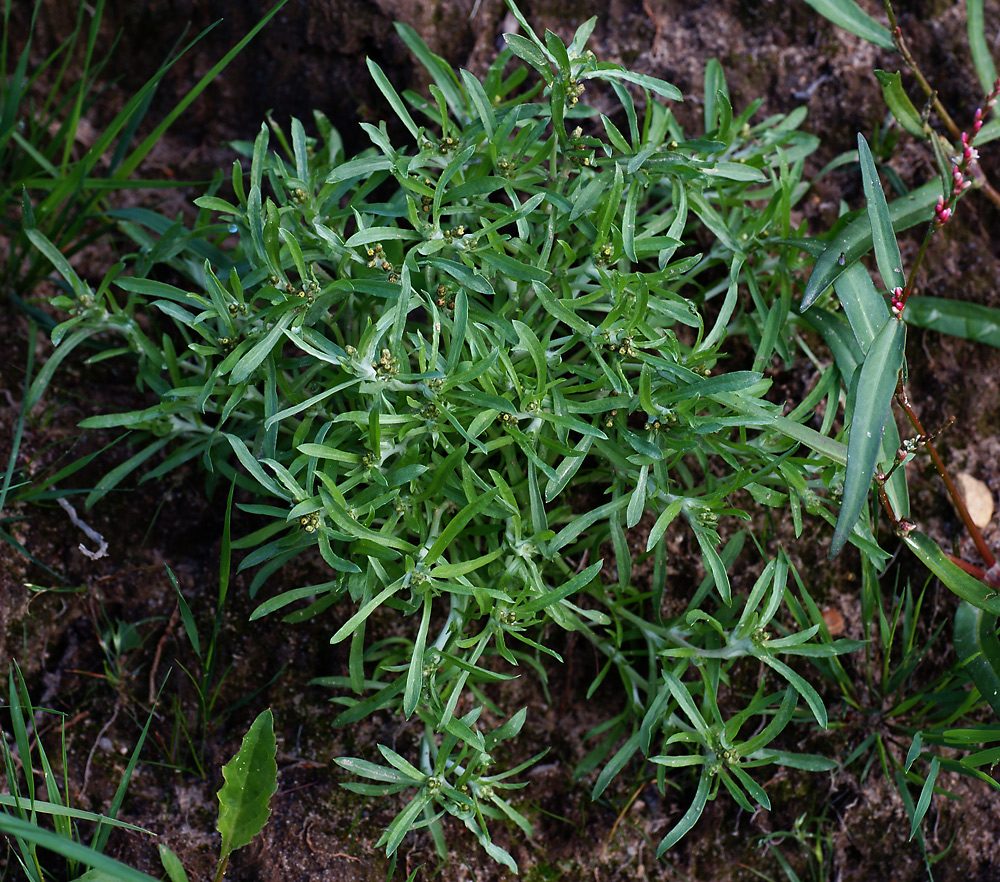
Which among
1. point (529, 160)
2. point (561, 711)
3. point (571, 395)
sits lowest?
point (561, 711)

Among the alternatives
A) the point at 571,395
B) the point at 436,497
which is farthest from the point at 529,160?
the point at 436,497

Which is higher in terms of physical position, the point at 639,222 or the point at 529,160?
the point at 529,160

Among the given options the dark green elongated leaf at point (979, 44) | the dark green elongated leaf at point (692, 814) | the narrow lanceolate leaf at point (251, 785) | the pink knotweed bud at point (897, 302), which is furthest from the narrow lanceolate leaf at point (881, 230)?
the narrow lanceolate leaf at point (251, 785)

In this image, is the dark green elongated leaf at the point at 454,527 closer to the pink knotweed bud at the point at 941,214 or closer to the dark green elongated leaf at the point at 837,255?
the dark green elongated leaf at the point at 837,255

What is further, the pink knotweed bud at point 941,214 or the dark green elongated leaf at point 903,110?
the dark green elongated leaf at point 903,110

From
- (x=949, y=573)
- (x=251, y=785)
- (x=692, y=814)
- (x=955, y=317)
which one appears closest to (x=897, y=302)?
(x=949, y=573)

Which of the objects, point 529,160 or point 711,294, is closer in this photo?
point 529,160

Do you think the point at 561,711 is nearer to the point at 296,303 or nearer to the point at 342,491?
the point at 342,491
